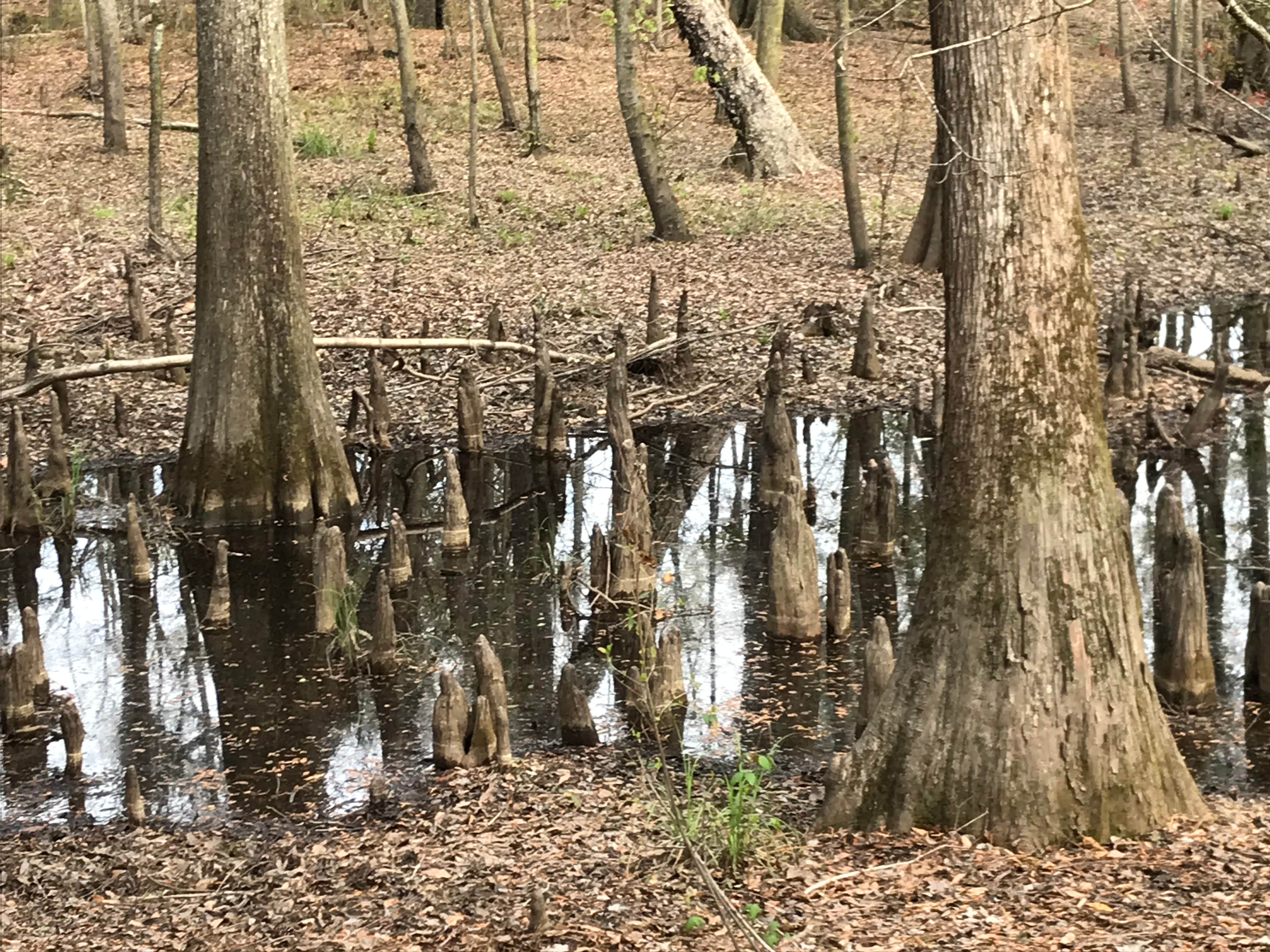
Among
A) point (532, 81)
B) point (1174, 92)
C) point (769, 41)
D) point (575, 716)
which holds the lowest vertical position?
point (575, 716)

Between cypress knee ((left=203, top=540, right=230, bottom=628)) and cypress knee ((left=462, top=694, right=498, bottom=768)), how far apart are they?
286cm

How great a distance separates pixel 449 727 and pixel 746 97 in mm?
17673

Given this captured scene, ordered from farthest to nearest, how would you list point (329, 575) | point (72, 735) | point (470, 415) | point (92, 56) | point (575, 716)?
point (92, 56), point (470, 415), point (329, 575), point (575, 716), point (72, 735)

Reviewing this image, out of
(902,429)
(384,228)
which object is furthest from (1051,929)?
(384,228)

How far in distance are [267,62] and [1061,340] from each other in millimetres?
7874

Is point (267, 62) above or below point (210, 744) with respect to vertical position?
above

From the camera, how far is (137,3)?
3088 centimetres

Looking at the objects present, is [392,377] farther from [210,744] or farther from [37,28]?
[37,28]

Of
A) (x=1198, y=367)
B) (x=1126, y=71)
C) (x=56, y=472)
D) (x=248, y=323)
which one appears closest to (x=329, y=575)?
(x=248, y=323)

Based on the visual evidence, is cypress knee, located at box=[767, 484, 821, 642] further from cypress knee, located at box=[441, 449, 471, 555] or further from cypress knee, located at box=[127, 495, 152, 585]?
cypress knee, located at box=[127, 495, 152, 585]

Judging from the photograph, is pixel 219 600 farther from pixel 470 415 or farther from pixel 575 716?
pixel 470 415

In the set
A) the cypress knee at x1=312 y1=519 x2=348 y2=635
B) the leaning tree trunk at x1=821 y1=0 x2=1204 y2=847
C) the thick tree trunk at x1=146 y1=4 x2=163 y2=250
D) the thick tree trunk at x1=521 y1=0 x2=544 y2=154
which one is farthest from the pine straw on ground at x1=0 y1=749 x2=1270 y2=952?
the thick tree trunk at x1=521 y1=0 x2=544 y2=154

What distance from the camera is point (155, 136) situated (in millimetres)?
16672

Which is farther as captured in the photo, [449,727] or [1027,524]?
[449,727]
